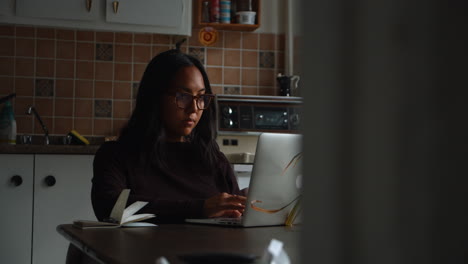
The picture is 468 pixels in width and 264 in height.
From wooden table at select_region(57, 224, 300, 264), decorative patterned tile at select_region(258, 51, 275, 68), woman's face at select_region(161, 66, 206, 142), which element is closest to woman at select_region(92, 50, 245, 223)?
woman's face at select_region(161, 66, 206, 142)

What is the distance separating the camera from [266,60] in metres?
3.88

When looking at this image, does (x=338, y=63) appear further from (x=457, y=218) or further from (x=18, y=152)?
(x=18, y=152)

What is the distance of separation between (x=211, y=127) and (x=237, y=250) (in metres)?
1.05

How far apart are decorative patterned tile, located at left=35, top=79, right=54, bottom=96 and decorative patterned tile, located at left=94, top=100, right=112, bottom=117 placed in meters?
0.27

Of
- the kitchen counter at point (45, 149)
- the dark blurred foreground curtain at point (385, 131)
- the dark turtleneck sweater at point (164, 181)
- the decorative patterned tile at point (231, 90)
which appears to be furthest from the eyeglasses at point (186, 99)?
the decorative patterned tile at point (231, 90)

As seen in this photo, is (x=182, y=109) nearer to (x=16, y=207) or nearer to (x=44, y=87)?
(x=16, y=207)

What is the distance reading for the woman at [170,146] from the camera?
5.89 feet

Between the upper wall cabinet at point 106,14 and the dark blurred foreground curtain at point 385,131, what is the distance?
3176 mm

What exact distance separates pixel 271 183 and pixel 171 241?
41 cm

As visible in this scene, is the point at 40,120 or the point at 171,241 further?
the point at 40,120

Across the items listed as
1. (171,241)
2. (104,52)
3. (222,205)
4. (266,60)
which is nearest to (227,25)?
(266,60)

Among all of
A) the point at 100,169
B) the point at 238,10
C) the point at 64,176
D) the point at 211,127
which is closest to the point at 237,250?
the point at 100,169

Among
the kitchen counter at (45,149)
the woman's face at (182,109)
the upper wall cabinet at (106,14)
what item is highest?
the upper wall cabinet at (106,14)

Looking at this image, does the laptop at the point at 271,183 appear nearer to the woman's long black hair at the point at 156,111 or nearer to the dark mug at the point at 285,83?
the woman's long black hair at the point at 156,111
